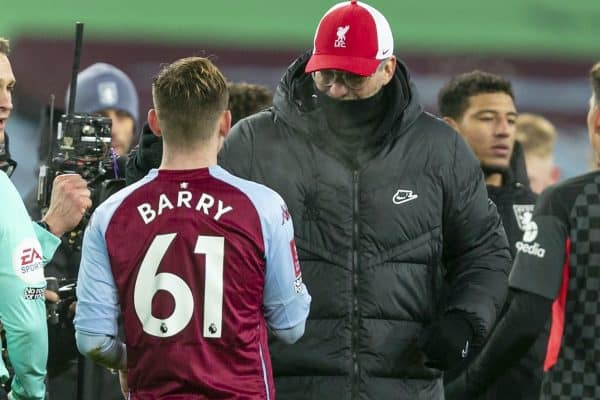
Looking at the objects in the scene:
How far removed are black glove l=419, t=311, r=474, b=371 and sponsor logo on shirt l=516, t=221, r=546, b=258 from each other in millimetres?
374

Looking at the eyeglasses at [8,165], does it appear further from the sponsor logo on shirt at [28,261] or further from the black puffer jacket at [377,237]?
the black puffer jacket at [377,237]

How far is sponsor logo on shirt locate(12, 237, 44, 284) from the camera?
12.1 ft

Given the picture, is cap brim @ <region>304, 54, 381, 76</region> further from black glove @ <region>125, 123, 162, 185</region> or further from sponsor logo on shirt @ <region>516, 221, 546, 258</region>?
sponsor logo on shirt @ <region>516, 221, 546, 258</region>

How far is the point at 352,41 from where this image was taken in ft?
13.0

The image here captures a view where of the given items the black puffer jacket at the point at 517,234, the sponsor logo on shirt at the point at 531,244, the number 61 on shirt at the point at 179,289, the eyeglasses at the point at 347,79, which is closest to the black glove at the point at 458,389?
the black puffer jacket at the point at 517,234

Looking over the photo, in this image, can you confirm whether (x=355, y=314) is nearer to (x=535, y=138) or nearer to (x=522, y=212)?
(x=522, y=212)

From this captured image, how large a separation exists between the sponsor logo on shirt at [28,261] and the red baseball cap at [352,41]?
0.83m

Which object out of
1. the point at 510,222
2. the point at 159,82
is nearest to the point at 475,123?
the point at 510,222

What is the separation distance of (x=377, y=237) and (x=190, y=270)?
716 millimetres

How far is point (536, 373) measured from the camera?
16.8ft

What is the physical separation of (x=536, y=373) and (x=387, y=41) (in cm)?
159

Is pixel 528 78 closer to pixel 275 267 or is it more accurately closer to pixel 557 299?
pixel 557 299

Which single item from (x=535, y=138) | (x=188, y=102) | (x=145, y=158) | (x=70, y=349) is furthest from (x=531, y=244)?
(x=535, y=138)

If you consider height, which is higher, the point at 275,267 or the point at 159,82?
the point at 159,82
